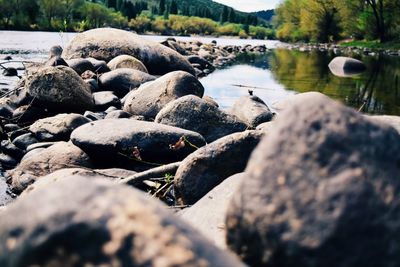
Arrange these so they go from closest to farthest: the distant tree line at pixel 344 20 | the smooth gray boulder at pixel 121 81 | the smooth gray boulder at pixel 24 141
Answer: the smooth gray boulder at pixel 24 141 → the smooth gray boulder at pixel 121 81 → the distant tree line at pixel 344 20

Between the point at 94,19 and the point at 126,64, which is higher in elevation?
the point at 126,64

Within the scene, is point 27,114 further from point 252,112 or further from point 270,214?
point 270,214

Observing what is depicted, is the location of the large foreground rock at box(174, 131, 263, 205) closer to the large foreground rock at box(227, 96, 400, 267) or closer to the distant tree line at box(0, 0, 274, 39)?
the large foreground rock at box(227, 96, 400, 267)

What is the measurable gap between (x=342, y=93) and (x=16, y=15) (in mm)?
54799

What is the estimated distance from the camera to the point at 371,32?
57688mm

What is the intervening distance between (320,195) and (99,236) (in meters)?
0.88

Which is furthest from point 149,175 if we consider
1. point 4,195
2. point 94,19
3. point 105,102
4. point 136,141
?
point 94,19

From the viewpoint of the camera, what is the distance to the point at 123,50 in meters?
14.8

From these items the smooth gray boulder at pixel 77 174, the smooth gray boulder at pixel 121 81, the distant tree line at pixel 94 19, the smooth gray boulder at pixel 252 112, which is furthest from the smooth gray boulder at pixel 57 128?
the distant tree line at pixel 94 19

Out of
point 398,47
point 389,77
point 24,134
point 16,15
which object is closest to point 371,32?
point 398,47

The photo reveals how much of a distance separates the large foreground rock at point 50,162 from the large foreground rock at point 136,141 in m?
0.12

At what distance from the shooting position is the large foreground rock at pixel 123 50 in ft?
48.3

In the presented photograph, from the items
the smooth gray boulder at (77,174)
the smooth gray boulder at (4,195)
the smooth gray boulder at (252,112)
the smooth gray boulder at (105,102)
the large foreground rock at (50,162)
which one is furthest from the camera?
the smooth gray boulder at (105,102)

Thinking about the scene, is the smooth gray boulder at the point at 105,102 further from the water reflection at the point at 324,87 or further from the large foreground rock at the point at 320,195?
the large foreground rock at the point at 320,195
